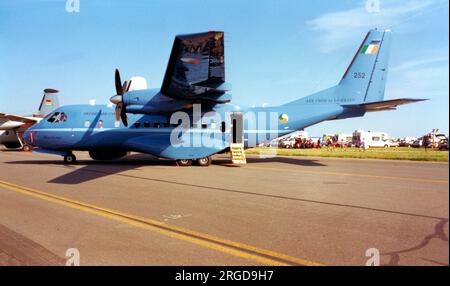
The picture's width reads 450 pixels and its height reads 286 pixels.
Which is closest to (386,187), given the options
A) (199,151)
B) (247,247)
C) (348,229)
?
A: (348,229)

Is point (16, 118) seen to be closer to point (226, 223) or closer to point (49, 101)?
point (49, 101)

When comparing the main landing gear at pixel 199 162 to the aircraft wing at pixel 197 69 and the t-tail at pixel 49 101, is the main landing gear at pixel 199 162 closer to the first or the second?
the aircraft wing at pixel 197 69

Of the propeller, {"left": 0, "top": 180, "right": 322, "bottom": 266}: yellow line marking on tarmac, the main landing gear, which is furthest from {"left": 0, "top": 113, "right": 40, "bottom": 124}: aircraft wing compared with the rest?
{"left": 0, "top": 180, "right": 322, "bottom": 266}: yellow line marking on tarmac

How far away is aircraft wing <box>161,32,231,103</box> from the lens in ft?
31.2

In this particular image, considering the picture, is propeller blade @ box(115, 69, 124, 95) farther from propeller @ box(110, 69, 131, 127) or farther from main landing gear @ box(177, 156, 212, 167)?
A: main landing gear @ box(177, 156, 212, 167)

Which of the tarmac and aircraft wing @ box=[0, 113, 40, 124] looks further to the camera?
aircraft wing @ box=[0, 113, 40, 124]

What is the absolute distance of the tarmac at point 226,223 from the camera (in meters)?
4.02

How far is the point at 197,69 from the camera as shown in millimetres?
11805

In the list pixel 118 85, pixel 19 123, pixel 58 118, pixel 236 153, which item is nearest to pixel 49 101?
pixel 19 123

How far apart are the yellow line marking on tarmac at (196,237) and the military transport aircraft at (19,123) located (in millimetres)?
28912

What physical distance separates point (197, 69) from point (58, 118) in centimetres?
1013

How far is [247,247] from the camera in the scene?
14.5 feet

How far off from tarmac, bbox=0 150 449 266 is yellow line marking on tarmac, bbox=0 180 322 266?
0.01 meters
